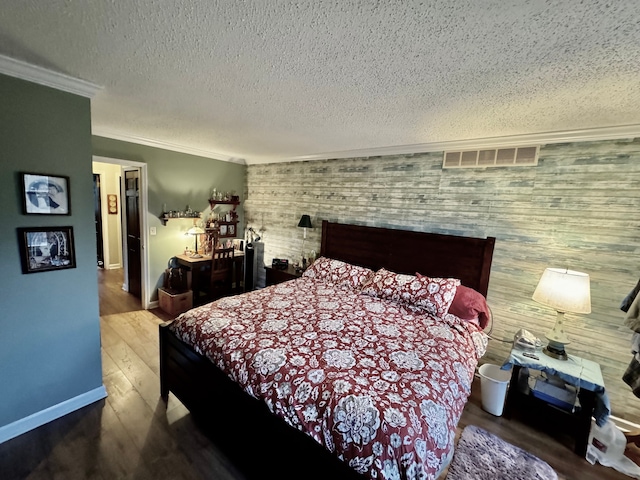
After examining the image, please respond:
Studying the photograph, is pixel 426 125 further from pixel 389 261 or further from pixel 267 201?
pixel 267 201

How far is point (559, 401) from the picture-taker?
6.97ft

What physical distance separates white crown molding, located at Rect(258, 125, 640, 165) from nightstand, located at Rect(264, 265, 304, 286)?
5.62 ft

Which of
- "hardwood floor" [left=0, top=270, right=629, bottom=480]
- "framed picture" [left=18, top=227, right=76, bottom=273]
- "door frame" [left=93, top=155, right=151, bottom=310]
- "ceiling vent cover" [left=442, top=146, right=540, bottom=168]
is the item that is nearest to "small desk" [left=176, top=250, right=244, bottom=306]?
"door frame" [left=93, top=155, right=151, bottom=310]

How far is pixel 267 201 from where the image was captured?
461 cm

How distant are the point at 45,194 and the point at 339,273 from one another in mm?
2606

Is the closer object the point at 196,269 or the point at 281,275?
the point at 281,275

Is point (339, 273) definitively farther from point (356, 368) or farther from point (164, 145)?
point (164, 145)

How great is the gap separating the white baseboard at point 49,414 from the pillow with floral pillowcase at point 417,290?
248cm

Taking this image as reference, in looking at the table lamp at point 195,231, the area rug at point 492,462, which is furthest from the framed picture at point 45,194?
the area rug at point 492,462

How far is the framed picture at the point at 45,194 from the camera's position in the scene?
171 cm

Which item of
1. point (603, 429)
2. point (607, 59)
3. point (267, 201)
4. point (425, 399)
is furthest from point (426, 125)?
point (267, 201)

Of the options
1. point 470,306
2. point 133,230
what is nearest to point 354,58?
point 470,306

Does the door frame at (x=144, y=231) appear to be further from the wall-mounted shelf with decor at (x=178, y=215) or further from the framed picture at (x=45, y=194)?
the framed picture at (x=45, y=194)

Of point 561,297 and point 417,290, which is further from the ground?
point 561,297
